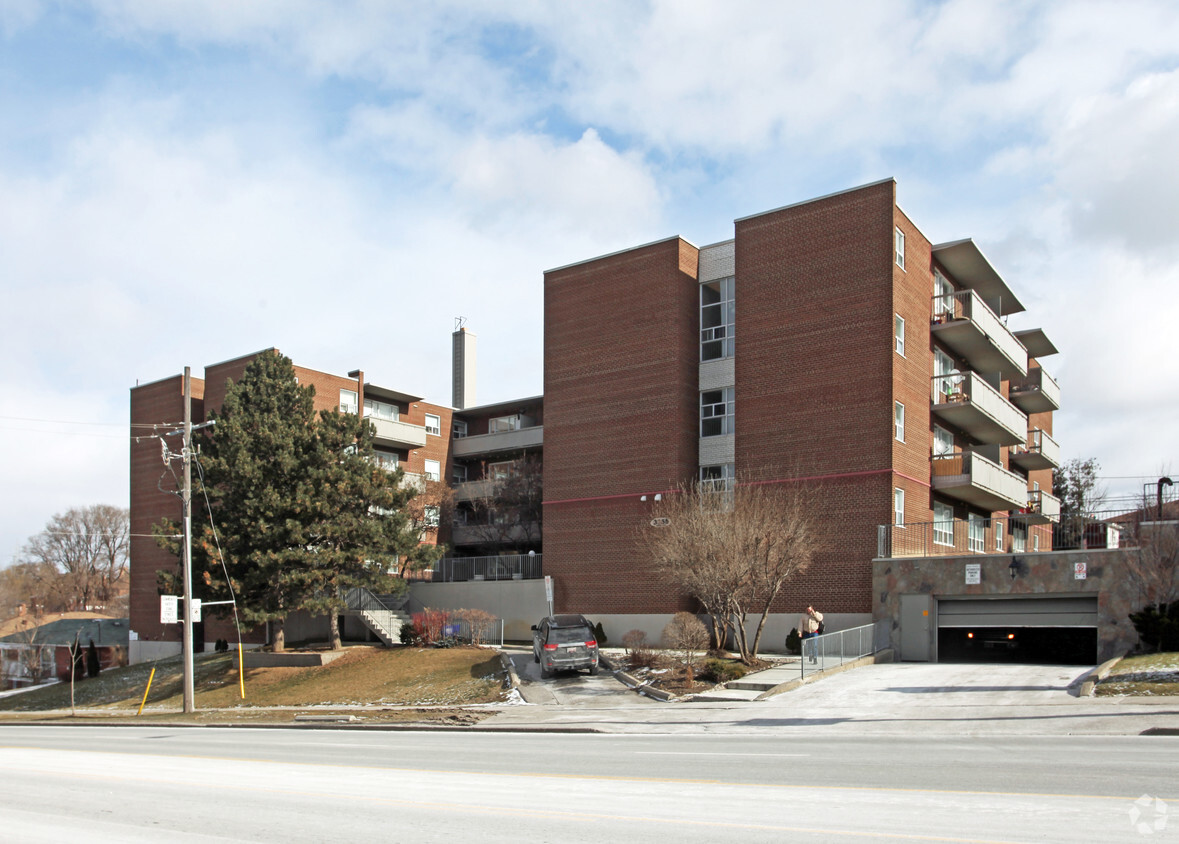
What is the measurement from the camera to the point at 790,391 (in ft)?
117

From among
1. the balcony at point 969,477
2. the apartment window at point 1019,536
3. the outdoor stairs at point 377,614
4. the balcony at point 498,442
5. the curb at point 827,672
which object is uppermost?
the balcony at point 498,442

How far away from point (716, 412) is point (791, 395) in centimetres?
389

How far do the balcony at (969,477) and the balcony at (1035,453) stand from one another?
1052 centimetres

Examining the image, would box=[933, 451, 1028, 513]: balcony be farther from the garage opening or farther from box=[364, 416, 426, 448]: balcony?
box=[364, 416, 426, 448]: balcony

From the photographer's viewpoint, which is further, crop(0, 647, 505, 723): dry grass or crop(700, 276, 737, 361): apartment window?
crop(700, 276, 737, 361): apartment window

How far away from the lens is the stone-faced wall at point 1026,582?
27906 mm

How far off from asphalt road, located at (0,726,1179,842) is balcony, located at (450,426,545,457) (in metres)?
36.2

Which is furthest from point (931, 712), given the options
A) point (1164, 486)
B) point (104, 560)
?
point (104, 560)

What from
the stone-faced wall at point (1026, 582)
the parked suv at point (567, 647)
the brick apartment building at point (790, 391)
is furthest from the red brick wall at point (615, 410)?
the stone-faced wall at point (1026, 582)

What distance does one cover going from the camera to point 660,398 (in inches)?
1527

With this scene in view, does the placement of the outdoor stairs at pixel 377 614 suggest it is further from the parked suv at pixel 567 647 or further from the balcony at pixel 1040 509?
the balcony at pixel 1040 509

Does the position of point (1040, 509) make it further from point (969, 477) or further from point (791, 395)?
point (791, 395)

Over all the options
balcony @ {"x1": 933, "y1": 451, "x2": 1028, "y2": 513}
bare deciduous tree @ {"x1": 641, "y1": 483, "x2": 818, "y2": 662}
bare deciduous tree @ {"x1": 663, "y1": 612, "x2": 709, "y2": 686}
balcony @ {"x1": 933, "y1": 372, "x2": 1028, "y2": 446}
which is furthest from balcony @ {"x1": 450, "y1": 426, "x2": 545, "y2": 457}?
bare deciduous tree @ {"x1": 641, "y1": 483, "x2": 818, "y2": 662}

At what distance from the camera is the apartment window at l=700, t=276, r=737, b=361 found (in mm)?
38750
